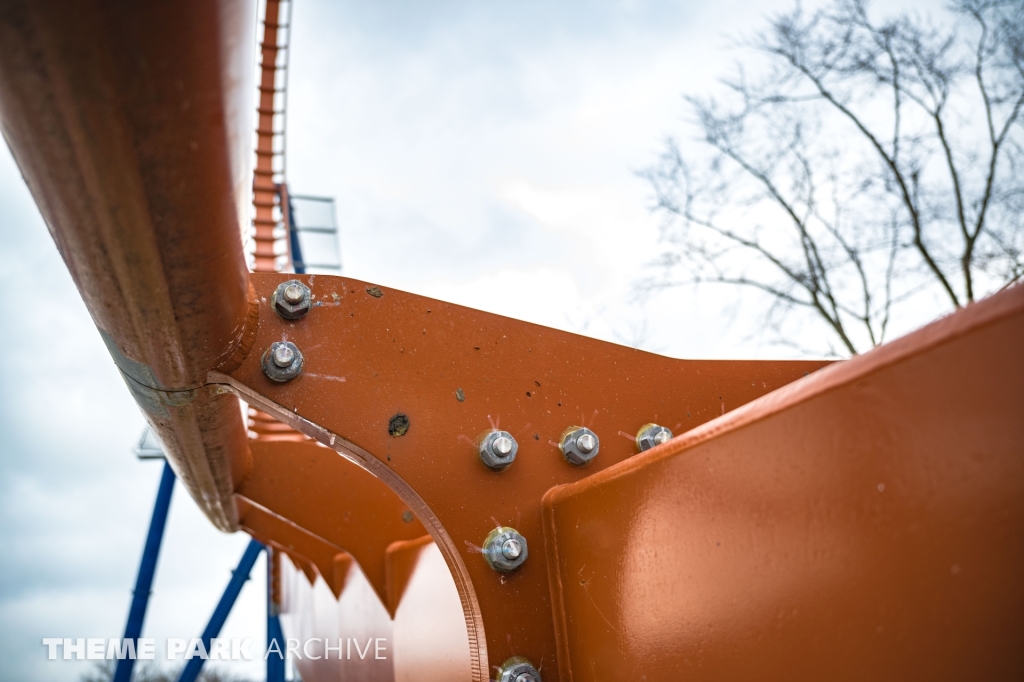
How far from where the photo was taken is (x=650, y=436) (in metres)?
1.45

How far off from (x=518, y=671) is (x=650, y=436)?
0.49m

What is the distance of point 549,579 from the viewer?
1280 millimetres

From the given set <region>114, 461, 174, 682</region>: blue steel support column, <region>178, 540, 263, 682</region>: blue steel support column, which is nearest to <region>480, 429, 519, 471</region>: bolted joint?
<region>114, 461, 174, 682</region>: blue steel support column

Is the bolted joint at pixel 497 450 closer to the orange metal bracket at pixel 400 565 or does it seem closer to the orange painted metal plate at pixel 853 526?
the orange painted metal plate at pixel 853 526

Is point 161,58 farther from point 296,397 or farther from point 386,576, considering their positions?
point 386,576

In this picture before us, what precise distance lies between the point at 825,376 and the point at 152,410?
4.07 ft

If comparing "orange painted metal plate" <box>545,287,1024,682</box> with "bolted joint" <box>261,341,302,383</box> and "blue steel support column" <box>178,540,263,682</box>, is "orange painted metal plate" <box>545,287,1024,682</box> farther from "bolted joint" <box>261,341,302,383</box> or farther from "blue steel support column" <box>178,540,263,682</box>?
"blue steel support column" <box>178,540,263,682</box>

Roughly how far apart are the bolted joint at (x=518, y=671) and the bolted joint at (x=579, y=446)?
1.15ft

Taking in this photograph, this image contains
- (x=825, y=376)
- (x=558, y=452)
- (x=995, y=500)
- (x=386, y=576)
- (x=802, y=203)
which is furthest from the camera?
(x=802, y=203)

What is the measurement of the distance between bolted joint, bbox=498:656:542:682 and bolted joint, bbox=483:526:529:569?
0.47ft

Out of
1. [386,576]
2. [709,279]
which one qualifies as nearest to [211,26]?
[386,576]

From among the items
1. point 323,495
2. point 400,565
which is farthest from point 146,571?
point 400,565

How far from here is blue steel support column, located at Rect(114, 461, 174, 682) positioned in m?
4.82

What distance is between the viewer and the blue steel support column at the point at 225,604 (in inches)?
202
